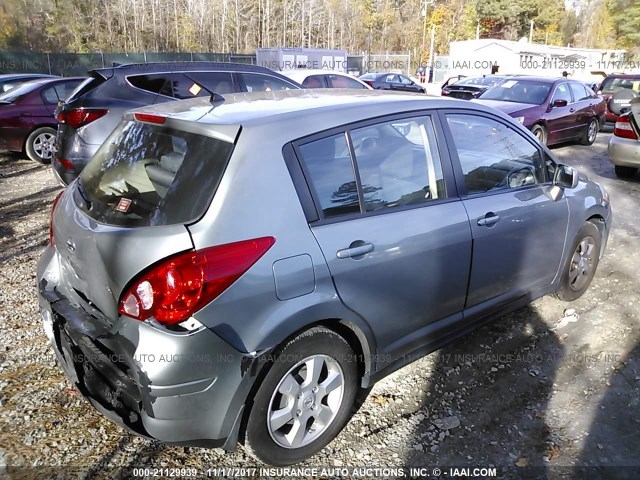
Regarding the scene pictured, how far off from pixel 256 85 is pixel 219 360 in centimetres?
627

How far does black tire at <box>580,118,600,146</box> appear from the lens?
1173 cm

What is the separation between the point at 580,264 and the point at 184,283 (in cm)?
346

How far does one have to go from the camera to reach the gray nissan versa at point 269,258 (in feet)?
6.75

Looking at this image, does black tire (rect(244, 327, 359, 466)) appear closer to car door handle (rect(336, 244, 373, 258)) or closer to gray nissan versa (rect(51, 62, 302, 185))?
car door handle (rect(336, 244, 373, 258))

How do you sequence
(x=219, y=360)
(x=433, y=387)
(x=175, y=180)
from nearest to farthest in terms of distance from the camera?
(x=219, y=360) → (x=175, y=180) → (x=433, y=387)

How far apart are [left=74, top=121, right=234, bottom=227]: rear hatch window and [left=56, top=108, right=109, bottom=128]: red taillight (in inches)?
131

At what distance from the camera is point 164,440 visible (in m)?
2.11

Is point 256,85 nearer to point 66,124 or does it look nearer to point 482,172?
point 66,124

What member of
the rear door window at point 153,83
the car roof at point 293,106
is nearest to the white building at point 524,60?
the rear door window at point 153,83

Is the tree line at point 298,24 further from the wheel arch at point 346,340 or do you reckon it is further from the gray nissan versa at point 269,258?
the wheel arch at point 346,340

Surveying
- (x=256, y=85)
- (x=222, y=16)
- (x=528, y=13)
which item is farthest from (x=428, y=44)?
(x=256, y=85)

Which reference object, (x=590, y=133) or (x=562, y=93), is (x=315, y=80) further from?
(x=590, y=133)

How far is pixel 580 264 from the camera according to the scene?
4148 millimetres

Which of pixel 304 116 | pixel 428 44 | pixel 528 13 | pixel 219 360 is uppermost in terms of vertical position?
pixel 528 13
